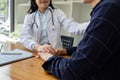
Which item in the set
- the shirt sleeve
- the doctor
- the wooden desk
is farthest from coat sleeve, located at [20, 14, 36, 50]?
the shirt sleeve

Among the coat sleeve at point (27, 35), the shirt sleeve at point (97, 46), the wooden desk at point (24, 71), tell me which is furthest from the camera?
the coat sleeve at point (27, 35)

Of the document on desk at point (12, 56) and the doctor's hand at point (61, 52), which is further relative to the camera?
the doctor's hand at point (61, 52)

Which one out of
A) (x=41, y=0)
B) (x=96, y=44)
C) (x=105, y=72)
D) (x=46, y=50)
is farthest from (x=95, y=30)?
(x=41, y=0)

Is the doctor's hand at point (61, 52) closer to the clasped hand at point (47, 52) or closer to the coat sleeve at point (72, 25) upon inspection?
the clasped hand at point (47, 52)

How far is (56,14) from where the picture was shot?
6.72ft

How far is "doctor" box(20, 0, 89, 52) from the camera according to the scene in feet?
6.26

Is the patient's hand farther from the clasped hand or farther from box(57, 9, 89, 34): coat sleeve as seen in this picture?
box(57, 9, 89, 34): coat sleeve

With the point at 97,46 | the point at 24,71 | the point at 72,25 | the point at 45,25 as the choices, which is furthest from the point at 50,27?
the point at 97,46

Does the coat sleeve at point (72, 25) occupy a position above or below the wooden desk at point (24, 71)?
above

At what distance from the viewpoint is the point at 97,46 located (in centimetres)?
77

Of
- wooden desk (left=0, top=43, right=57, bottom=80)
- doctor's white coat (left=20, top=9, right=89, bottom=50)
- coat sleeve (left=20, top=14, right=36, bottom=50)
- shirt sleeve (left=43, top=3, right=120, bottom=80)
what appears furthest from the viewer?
doctor's white coat (left=20, top=9, right=89, bottom=50)

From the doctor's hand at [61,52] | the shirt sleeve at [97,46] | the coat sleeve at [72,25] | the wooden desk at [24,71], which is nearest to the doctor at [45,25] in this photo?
the coat sleeve at [72,25]

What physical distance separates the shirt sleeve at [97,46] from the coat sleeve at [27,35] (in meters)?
0.86

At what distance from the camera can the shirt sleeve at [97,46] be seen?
2.51 feet
